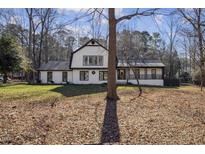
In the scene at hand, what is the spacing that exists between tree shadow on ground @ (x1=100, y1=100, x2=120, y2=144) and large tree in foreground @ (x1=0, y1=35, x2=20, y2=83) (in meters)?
18.7

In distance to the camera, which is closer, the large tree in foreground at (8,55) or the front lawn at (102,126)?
the front lawn at (102,126)

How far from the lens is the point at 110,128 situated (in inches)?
305

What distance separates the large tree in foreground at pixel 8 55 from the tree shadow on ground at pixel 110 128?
18693 millimetres

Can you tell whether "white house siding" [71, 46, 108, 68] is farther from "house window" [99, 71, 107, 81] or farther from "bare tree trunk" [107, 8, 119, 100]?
"bare tree trunk" [107, 8, 119, 100]

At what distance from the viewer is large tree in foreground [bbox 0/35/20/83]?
26766 mm

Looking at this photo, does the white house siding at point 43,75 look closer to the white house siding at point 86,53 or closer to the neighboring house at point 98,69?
the neighboring house at point 98,69

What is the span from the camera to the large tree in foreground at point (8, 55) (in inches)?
1054

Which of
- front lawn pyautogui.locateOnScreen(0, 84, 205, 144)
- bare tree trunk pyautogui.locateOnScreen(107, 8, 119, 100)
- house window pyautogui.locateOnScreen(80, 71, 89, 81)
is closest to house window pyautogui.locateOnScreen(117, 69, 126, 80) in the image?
house window pyautogui.locateOnScreen(80, 71, 89, 81)

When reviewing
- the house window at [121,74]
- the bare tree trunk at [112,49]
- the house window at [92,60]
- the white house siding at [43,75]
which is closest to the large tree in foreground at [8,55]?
the white house siding at [43,75]

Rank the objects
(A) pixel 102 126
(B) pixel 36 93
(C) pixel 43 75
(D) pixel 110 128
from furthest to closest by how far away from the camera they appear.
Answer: (C) pixel 43 75, (B) pixel 36 93, (A) pixel 102 126, (D) pixel 110 128

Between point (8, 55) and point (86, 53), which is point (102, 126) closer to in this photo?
point (8, 55)

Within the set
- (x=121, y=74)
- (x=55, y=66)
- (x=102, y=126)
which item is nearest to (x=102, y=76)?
(x=121, y=74)

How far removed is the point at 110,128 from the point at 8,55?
21358mm

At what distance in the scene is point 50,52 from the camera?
173 ft
